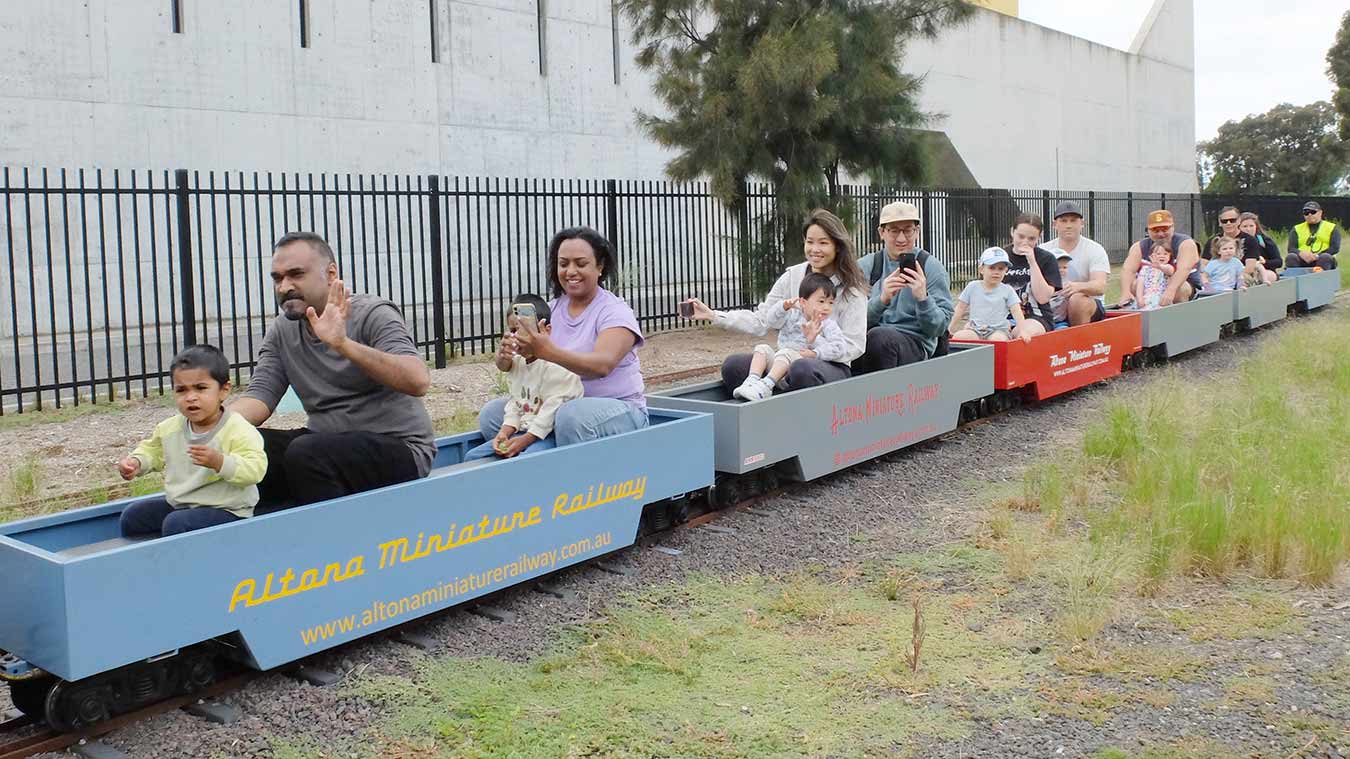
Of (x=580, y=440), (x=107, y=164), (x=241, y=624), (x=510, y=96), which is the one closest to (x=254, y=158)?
(x=107, y=164)

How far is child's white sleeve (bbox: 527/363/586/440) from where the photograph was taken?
5762 millimetres

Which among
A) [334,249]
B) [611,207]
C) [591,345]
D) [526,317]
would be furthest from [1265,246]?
[526,317]

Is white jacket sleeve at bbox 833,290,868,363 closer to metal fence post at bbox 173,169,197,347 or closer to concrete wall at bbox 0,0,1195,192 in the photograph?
metal fence post at bbox 173,169,197,347

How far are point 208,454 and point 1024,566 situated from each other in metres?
3.53

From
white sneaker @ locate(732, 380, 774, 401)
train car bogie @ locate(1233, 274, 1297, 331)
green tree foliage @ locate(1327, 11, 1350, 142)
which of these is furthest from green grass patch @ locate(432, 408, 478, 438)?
green tree foliage @ locate(1327, 11, 1350, 142)

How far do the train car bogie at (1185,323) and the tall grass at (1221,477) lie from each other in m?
1.55

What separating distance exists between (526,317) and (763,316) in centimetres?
259

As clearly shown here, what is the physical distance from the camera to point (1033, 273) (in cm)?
1062

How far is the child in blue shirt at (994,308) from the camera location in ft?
32.2

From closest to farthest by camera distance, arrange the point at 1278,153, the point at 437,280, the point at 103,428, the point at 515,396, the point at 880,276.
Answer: the point at 515,396, the point at 880,276, the point at 103,428, the point at 437,280, the point at 1278,153

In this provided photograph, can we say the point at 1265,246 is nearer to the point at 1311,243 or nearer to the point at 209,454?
the point at 1311,243

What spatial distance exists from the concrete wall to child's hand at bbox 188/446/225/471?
13.9 meters

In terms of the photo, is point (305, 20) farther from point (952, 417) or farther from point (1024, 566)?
point (1024, 566)

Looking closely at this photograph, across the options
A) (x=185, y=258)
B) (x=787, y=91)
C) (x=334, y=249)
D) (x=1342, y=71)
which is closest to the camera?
(x=185, y=258)
